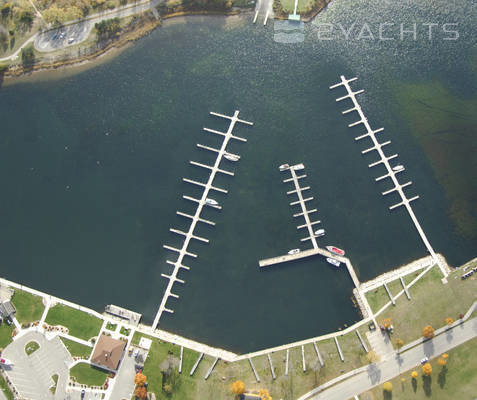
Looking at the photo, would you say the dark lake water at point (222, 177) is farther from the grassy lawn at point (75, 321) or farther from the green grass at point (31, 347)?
the green grass at point (31, 347)

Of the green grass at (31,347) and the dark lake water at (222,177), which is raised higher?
the dark lake water at (222,177)

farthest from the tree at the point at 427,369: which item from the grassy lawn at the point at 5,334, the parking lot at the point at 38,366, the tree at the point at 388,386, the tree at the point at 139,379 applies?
the grassy lawn at the point at 5,334

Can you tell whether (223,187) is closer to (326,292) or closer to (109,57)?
(326,292)

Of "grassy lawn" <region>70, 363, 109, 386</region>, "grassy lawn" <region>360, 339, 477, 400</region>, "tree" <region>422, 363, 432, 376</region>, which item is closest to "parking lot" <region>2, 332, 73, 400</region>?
"grassy lawn" <region>70, 363, 109, 386</region>

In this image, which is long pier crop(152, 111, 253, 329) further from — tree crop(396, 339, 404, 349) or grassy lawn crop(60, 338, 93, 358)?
tree crop(396, 339, 404, 349)

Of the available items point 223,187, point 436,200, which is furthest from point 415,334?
point 223,187

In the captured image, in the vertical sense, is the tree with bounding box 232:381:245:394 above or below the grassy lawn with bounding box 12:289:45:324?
below
